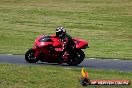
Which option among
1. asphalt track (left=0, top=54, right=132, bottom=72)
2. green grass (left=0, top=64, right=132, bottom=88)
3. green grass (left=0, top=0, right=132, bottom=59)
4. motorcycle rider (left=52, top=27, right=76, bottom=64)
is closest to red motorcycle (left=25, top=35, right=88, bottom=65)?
motorcycle rider (left=52, top=27, right=76, bottom=64)

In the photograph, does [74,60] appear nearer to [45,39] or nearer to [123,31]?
[45,39]

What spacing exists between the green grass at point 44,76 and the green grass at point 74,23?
7444 millimetres

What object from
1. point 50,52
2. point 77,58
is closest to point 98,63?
point 77,58

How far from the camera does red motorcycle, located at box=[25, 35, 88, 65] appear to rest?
2022 centimetres

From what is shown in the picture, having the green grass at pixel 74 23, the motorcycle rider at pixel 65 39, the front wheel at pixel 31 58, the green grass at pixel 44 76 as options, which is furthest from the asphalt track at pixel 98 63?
the green grass at pixel 74 23

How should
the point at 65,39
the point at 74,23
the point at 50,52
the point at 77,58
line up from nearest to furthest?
the point at 65,39
the point at 50,52
the point at 77,58
the point at 74,23

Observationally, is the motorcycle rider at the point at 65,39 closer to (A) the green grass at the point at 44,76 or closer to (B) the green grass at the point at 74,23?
(A) the green grass at the point at 44,76

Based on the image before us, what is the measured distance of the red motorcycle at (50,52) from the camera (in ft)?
66.3

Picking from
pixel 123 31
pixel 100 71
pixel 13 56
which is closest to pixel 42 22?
pixel 123 31

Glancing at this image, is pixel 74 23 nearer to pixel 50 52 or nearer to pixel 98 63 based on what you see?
pixel 98 63

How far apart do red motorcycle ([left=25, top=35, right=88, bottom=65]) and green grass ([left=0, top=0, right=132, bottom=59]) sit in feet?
14.8

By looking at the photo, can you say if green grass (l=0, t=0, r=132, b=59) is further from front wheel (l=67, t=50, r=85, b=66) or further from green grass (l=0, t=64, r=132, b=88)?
green grass (l=0, t=64, r=132, b=88)

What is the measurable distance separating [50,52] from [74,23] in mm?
24277

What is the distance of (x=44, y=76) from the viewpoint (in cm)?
1546
